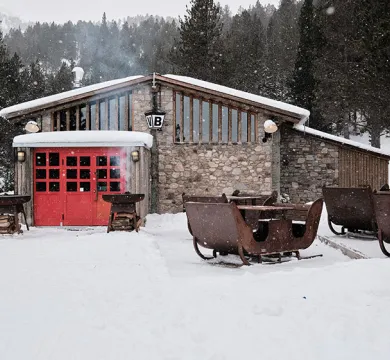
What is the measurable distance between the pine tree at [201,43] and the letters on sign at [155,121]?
15.7m

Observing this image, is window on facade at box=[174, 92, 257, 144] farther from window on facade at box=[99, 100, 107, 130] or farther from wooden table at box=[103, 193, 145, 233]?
wooden table at box=[103, 193, 145, 233]

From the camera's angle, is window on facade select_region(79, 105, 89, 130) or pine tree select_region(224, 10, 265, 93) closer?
window on facade select_region(79, 105, 89, 130)

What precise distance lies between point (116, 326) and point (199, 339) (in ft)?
2.30

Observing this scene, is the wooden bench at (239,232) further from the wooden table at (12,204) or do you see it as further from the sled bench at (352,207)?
the wooden table at (12,204)

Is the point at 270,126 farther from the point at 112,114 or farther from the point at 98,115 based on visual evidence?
the point at 98,115

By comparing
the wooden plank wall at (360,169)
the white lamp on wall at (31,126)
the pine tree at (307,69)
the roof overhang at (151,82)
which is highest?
the pine tree at (307,69)

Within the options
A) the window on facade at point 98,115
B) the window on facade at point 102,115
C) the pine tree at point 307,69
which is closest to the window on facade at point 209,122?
the window on facade at point 98,115

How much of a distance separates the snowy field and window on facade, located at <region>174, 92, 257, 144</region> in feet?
27.9

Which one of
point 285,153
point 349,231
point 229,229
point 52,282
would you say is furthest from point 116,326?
point 285,153

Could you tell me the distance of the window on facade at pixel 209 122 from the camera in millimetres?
14703

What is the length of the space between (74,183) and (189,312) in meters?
9.00

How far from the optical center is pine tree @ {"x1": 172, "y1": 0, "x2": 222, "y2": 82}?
1171 inches

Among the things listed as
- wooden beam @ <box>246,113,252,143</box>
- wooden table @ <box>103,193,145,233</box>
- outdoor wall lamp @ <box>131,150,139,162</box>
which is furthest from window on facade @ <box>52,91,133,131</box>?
wooden table @ <box>103,193,145,233</box>

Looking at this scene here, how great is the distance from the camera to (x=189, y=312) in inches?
163
